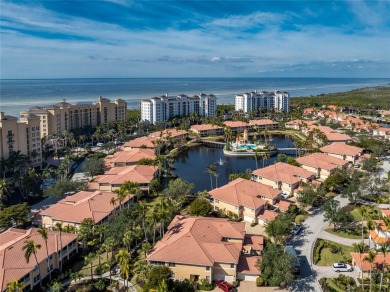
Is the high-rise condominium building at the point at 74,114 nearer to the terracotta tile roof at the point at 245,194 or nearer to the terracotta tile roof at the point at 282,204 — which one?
the terracotta tile roof at the point at 245,194

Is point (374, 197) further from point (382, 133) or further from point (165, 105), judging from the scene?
point (165, 105)

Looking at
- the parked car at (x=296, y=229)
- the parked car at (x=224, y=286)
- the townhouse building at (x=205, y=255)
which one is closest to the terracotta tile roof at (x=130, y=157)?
the townhouse building at (x=205, y=255)

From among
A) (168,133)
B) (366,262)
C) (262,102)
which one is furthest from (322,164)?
(262,102)

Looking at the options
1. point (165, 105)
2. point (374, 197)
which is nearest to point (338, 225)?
point (374, 197)

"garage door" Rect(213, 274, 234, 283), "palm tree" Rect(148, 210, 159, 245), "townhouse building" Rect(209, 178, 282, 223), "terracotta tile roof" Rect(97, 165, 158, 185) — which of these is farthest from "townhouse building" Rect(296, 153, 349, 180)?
"palm tree" Rect(148, 210, 159, 245)

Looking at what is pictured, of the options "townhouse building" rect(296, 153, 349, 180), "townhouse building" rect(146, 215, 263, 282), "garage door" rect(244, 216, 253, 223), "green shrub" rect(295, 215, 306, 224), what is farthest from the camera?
"townhouse building" rect(296, 153, 349, 180)

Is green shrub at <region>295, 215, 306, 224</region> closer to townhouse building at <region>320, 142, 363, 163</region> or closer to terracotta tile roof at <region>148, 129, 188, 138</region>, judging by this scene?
townhouse building at <region>320, 142, 363, 163</region>
